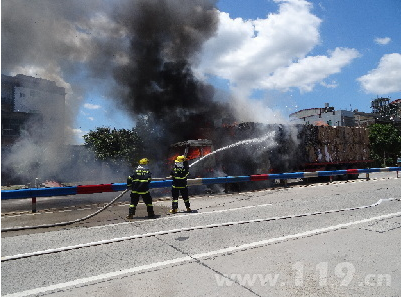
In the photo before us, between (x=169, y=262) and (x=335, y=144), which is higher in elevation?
(x=335, y=144)

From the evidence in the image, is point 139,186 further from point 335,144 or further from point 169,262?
point 335,144

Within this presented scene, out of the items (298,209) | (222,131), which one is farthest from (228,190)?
(298,209)

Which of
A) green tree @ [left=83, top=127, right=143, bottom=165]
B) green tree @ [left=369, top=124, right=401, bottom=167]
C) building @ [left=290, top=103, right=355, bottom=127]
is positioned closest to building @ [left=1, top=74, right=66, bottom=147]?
green tree @ [left=83, top=127, right=143, bottom=165]

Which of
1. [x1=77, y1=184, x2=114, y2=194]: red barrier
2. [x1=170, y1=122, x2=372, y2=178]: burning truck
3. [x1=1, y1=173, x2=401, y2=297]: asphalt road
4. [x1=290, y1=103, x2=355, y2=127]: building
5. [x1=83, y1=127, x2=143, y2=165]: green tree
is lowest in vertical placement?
[x1=1, y1=173, x2=401, y2=297]: asphalt road

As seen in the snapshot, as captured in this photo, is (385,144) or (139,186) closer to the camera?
(139,186)

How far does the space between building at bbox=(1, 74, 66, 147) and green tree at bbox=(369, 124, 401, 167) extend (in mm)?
40139

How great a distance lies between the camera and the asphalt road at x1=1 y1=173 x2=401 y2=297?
132 inches

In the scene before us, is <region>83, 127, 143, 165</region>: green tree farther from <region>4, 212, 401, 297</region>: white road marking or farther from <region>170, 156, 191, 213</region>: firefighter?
<region>4, 212, 401, 297</region>: white road marking

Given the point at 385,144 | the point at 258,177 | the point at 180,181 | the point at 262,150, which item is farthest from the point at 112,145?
the point at 385,144

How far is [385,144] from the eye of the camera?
131 feet

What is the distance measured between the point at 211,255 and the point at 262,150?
9.72 metres

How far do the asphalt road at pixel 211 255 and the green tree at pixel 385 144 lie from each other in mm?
37887

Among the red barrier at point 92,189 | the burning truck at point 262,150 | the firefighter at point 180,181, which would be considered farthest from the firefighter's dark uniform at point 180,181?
the burning truck at point 262,150

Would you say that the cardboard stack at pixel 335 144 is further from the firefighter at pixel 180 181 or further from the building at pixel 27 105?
the building at pixel 27 105
